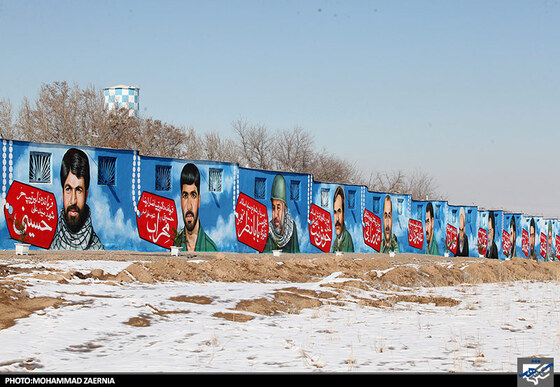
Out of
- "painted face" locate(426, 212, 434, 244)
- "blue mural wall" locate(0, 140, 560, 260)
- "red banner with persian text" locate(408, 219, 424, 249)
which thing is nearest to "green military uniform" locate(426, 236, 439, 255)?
"painted face" locate(426, 212, 434, 244)

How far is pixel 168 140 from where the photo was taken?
5956 cm

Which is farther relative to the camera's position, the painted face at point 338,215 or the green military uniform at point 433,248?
the green military uniform at point 433,248

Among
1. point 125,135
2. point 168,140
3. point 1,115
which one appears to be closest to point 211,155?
point 168,140

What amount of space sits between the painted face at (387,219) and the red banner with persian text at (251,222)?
12704 mm

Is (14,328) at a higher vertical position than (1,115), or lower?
lower

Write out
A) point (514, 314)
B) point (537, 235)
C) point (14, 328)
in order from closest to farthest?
point (14, 328)
point (514, 314)
point (537, 235)

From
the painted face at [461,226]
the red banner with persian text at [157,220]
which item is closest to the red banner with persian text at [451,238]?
the painted face at [461,226]

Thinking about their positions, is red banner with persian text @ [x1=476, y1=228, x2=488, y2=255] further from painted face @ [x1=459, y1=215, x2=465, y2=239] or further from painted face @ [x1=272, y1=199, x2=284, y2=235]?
painted face @ [x1=272, y1=199, x2=284, y2=235]

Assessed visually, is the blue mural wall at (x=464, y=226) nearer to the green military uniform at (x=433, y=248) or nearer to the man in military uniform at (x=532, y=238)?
the green military uniform at (x=433, y=248)

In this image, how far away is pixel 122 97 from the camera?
56.7 m

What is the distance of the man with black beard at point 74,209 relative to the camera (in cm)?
2573

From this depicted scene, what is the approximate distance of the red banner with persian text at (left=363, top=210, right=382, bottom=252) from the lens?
41812mm

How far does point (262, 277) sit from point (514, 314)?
7.09m

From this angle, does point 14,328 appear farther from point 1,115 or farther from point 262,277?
point 1,115
